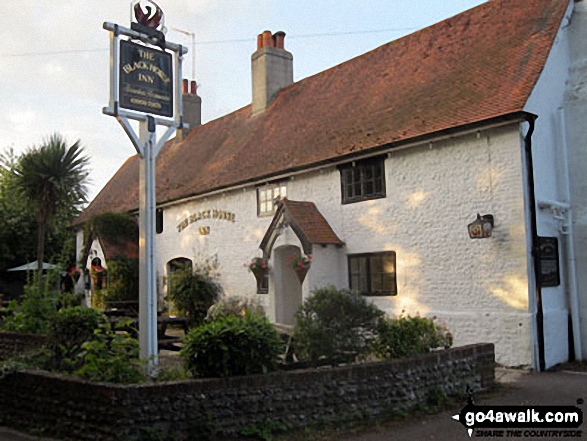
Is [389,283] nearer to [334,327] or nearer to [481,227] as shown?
[481,227]

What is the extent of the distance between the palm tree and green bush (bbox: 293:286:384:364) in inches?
575

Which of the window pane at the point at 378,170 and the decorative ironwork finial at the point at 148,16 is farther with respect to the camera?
the window pane at the point at 378,170

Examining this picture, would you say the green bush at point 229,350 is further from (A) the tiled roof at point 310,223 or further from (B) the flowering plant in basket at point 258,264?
(B) the flowering plant in basket at point 258,264

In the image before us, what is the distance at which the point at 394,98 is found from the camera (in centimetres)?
1431

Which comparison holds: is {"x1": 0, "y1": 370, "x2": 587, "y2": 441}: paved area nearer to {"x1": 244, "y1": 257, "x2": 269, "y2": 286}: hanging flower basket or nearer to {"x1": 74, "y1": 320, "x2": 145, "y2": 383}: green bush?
{"x1": 74, "y1": 320, "x2": 145, "y2": 383}: green bush

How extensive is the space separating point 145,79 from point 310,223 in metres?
6.65

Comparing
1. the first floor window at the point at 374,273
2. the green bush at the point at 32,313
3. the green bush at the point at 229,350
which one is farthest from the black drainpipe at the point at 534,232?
the green bush at the point at 32,313

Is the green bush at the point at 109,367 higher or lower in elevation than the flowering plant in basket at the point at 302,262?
lower

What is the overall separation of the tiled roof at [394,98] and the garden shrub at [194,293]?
105 inches

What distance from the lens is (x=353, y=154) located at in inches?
527

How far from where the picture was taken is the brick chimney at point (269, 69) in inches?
806

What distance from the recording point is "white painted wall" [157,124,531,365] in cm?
1071

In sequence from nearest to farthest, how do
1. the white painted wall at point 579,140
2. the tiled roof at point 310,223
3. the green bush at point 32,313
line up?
the green bush at point 32,313
the white painted wall at point 579,140
the tiled roof at point 310,223

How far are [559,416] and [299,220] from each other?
26.1 ft
